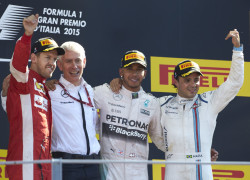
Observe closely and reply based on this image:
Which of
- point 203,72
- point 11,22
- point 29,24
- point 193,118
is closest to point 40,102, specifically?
point 29,24

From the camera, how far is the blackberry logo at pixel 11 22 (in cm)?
376

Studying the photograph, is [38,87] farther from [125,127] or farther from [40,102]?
[125,127]

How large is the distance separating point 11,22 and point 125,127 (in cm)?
114

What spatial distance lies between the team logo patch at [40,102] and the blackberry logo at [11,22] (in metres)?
1.02

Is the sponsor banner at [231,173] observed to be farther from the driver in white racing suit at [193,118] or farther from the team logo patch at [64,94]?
the team logo patch at [64,94]

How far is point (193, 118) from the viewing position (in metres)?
3.29

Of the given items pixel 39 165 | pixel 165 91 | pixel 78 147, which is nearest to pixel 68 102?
pixel 78 147

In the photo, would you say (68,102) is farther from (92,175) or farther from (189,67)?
(189,67)

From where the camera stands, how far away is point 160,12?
162 inches

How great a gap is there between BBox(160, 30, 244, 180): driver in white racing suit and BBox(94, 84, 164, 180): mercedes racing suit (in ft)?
0.40

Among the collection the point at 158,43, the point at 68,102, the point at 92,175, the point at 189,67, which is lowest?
the point at 92,175

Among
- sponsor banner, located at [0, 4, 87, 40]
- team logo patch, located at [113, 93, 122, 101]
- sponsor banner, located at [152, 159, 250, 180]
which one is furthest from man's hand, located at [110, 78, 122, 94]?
sponsor banner, located at [152, 159, 250, 180]

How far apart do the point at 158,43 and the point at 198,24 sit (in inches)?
14.0

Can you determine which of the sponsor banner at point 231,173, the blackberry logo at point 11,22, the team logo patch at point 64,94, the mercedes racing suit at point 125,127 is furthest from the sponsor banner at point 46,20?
the sponsor banner at point 231,173
